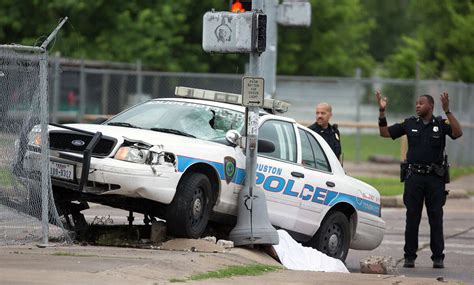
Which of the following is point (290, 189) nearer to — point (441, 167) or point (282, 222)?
point (282, 222)

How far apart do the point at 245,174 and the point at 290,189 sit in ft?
2.25

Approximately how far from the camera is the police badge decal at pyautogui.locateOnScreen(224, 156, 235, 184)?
11.9 metres

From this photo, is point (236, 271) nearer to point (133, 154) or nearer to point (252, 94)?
point (133, 154)

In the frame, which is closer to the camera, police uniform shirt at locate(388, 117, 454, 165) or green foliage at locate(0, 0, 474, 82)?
police uniform shirt at locate(388, 117, 454, 165)

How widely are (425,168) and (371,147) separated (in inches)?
951

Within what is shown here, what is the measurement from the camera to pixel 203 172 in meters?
11.7

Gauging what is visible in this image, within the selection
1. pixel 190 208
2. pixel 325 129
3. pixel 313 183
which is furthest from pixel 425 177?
pixel 190 208

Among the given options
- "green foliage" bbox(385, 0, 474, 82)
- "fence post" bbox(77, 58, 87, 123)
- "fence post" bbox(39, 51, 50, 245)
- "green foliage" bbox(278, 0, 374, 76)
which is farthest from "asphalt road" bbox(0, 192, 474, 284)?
"green foliage" bbox(278, 0, 374, 76)

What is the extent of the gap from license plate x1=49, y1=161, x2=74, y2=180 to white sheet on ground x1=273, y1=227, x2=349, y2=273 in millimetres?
2355

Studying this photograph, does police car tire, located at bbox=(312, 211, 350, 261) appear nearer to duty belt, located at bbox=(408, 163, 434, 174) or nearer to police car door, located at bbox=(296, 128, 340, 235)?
police car door, located at bbox=(296, 128, 340, 235)

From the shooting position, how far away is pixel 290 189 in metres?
12.5

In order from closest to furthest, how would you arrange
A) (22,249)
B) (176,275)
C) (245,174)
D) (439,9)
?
(176,275) < (22,249) < (245,174) < (439,9)

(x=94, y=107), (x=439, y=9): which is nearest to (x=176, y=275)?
(x=94, y=107)

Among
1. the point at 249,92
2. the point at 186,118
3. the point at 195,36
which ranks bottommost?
the point at 186,118
